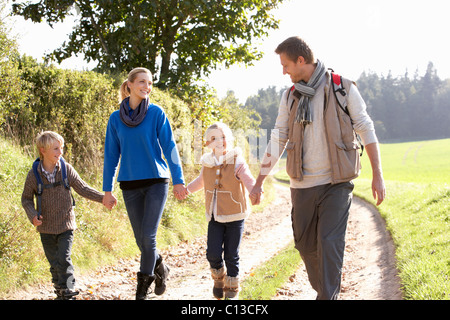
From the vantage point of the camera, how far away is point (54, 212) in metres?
5.21

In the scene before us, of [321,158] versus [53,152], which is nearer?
[321,158]

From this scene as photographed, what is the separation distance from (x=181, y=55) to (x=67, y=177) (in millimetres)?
12322

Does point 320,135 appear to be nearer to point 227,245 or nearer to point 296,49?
point 296,49

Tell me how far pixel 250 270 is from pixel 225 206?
321cm

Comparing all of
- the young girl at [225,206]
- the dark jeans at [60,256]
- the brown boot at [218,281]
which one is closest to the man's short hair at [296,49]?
the young girl at [225,206]

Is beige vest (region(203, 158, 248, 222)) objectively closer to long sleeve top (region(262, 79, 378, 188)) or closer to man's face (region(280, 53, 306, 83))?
long sleeve top (region(262, 79, 378, 188))

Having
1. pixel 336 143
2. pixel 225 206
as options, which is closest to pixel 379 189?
pixel 336 143

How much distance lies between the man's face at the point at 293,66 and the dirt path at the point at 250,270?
3.28 m

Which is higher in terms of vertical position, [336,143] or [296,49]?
[296,49]

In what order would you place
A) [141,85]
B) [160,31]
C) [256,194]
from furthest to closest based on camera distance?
[160,31] → [141,85] → [256,194]

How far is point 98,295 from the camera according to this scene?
21.6ft

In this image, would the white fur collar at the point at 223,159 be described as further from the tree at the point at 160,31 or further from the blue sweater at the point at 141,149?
the tree at the point at 160,31
